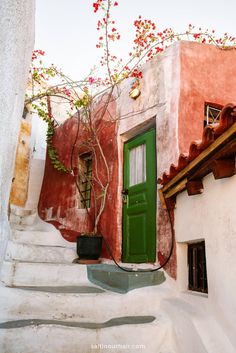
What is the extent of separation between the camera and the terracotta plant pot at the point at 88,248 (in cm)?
485

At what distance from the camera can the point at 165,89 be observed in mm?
4785

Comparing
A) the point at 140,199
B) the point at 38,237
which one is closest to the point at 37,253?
the point at 38,237

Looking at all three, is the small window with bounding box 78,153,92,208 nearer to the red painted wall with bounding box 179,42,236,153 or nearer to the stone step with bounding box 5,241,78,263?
the stone step with bounding box 5,241,78,263

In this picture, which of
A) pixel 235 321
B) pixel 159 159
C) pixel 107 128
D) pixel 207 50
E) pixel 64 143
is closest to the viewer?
pixel 235 321

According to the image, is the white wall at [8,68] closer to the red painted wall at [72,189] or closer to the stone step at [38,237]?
the red painted wall at [72,189]

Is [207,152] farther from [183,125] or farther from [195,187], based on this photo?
[183,125]

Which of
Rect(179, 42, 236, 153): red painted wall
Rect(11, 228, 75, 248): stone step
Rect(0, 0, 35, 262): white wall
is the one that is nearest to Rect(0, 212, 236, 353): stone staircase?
Rect(0, 0, 35, 262): white wall

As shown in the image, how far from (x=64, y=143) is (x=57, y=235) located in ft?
8.79

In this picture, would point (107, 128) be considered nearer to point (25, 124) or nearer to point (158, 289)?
point (158, 289)

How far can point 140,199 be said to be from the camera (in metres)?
4.93

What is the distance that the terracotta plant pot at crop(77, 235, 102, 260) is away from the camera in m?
4.85

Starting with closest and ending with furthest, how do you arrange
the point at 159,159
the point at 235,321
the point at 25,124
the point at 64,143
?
the point at 235,321 → the point at 159,159 → the point at 64,143 → the point at 25,124

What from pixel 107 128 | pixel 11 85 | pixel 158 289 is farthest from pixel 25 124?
pixel 11 85

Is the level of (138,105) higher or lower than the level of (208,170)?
higher
